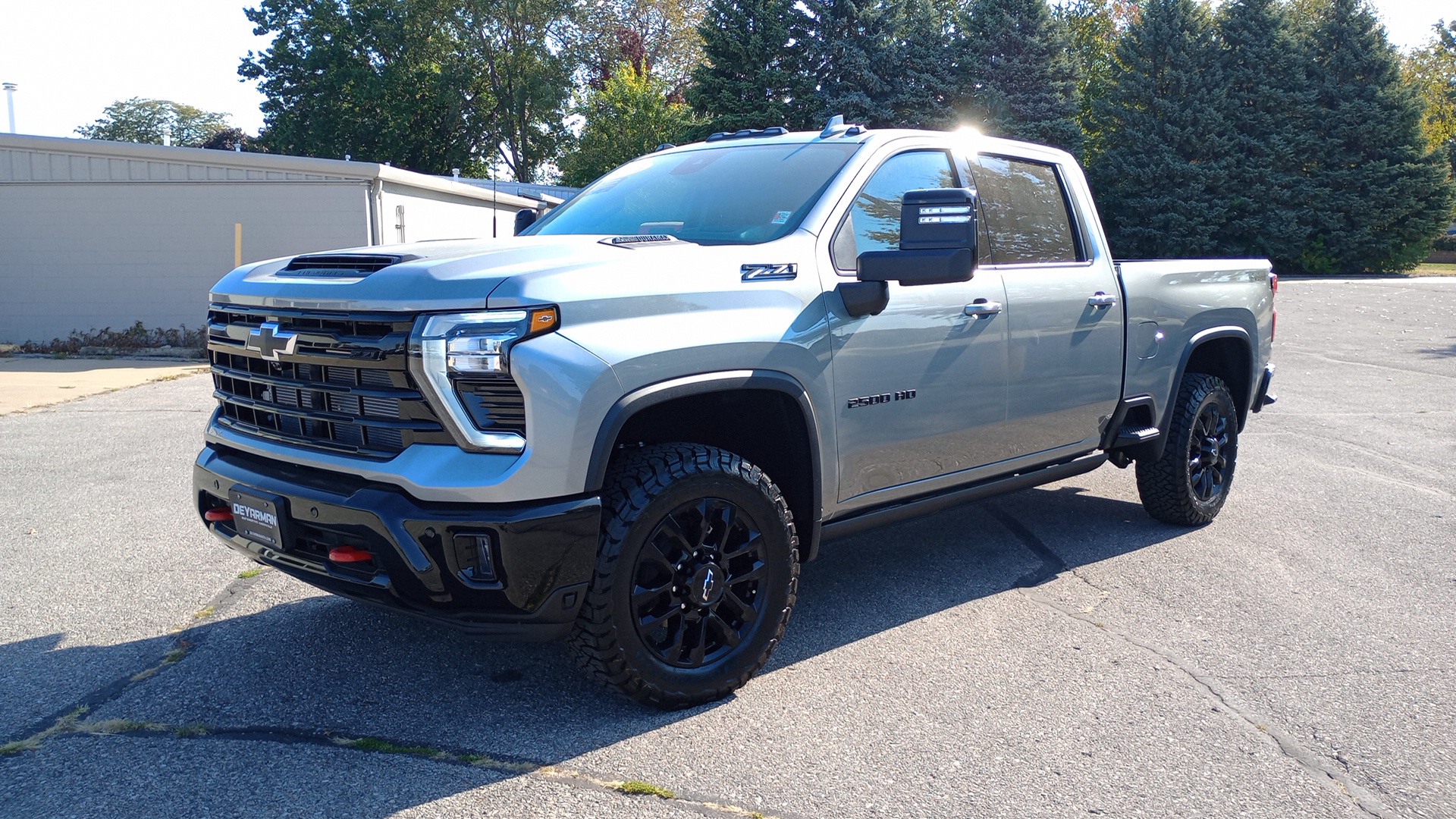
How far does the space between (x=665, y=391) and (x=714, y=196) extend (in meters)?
1.34

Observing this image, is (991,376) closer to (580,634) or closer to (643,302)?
(643,302)

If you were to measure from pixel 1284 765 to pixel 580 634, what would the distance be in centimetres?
220

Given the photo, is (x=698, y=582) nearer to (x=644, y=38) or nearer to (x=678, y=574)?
(x=678, y=574)

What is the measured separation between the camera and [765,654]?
152 inches

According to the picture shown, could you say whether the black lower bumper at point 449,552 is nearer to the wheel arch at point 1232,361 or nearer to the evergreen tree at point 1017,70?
the wheel arch at point 1232,361

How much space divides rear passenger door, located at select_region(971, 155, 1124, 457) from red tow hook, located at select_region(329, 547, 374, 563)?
276 cm

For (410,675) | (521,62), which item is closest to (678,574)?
(410,675)

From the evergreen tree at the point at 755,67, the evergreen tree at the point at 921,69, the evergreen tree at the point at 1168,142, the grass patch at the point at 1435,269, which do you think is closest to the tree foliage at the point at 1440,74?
the grass patch at the point at 1435,269

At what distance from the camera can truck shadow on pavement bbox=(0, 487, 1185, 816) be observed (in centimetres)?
345

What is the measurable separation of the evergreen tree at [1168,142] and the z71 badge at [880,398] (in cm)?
3712

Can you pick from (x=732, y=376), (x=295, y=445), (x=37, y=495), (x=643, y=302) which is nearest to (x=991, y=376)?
(x=732, y=376)

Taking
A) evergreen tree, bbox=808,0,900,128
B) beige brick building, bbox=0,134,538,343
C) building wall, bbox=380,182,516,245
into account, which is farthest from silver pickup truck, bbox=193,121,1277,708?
evergreen tree, bbox=808,0,900,128

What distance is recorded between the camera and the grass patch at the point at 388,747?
335 centimetres

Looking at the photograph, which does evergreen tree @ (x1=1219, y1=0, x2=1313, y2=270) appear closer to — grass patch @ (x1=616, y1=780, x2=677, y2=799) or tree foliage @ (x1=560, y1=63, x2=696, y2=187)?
tree foliage @ (x1=560, y1=63, x2=696, y2=187)
